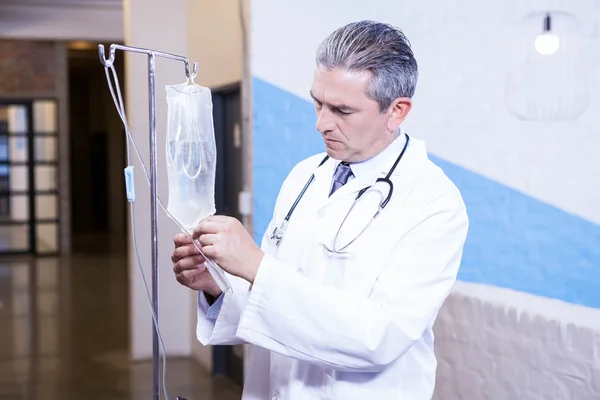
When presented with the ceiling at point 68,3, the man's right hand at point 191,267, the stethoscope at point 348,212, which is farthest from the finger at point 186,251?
the ceiling at point 68,3

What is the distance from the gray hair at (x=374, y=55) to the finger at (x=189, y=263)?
0.42m

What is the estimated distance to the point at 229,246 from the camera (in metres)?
1.31

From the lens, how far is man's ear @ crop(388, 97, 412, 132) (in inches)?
58.8

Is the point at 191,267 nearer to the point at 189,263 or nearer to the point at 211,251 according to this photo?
the point at 189,263

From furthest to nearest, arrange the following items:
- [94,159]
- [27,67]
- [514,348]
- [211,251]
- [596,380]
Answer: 1. [94,159]
2. [27,67]
3. [514,348]
4. [596,380]
5. [211,251]

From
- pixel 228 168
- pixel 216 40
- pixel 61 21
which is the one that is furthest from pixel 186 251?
pixel 61 21

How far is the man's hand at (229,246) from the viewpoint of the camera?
4.28ft

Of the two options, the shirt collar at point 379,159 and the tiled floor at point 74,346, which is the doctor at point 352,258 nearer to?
the shirt collar at point 379,159

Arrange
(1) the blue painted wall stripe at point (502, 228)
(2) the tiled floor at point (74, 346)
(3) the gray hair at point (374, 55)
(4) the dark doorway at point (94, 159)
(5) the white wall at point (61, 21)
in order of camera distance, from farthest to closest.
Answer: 1. (4) the dark doorway at point (94, 159)
2. (5) the white wall at point (61, 21)
3. (2) the tiled floor at point (74, 346)
4. (1) the blue painted wall stripe at point (502, 228)
5. (3) the gray hair at point (374, 55)

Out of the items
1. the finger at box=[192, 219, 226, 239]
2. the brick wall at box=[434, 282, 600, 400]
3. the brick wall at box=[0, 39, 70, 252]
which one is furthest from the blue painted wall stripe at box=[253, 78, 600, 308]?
the brick wall at box=[0, 39, 70, 252]

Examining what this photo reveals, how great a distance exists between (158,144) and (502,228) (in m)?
2.20

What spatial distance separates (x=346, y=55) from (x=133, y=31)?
398 cm

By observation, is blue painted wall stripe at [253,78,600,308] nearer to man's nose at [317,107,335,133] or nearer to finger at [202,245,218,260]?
man's nose at [317,107,335,133]

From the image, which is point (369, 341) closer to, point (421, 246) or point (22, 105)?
point (421, 246)
